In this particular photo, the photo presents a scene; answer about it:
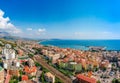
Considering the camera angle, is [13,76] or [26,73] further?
[26,73]

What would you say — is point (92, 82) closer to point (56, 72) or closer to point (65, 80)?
point (65, 80)

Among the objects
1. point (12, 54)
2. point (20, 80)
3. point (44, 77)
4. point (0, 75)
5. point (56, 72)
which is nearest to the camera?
point (0, 75)

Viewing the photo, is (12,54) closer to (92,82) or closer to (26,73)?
(26,73)

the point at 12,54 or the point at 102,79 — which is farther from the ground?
the point at 12,54

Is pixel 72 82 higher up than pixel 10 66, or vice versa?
pixel 10 66

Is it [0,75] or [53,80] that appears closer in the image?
[0,75]

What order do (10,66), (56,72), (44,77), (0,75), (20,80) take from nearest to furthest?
(0,75)
(20,80)
(44,77)
(10,66)
(56,72)

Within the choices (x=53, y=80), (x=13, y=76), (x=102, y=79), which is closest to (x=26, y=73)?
(x=13, y=76)

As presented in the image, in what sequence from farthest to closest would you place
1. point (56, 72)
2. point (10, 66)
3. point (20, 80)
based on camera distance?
point (56, 72), point (10, 66), point (20, 80)

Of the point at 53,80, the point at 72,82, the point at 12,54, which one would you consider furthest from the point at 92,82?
the point at 12,54
